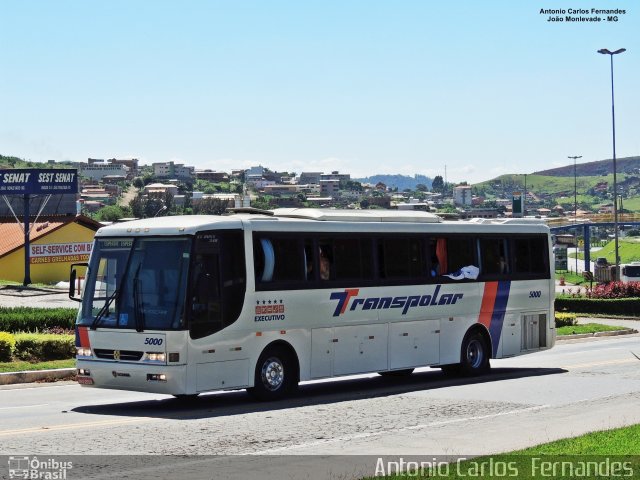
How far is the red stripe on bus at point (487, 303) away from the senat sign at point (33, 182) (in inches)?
1786

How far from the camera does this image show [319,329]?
19734 mm

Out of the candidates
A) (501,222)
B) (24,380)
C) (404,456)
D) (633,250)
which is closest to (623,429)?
(404,456)

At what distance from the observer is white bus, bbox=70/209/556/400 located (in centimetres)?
1739

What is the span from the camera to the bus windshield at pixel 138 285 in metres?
17.3

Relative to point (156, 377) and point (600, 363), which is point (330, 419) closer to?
point (156, 377)

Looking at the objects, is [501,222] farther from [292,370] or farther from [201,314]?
[201,314]

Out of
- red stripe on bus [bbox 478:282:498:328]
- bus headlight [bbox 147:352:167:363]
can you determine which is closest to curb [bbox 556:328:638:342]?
red stripe on bus [bbox 478:282:498:328]

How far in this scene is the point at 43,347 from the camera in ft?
82.9

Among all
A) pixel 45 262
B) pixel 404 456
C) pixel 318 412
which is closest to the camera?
pixel 404 456

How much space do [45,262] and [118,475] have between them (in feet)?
195

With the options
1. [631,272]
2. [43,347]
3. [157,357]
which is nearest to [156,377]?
[157,357]

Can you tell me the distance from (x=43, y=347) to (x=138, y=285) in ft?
28.2

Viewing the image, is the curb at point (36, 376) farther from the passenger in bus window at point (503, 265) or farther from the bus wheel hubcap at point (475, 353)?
the passenger in bus window at point (503, 265)

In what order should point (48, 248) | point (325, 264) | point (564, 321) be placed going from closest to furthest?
point (325, 264)
point (564, 321)
point (48, 248)
